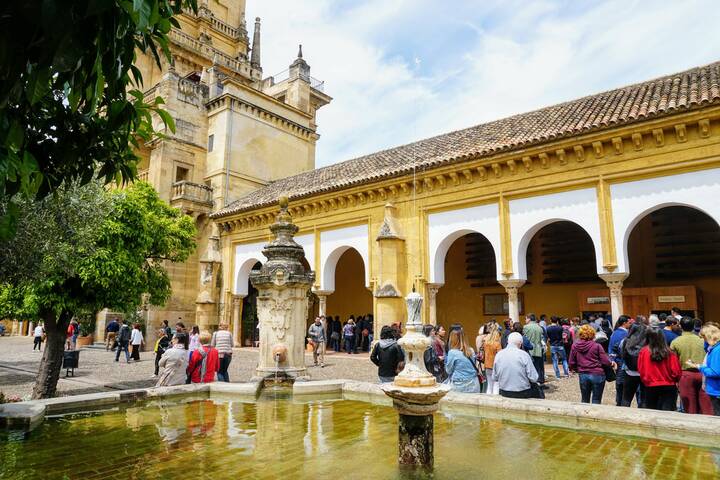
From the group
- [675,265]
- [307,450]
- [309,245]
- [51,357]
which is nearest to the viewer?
[307,450]

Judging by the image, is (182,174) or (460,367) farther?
(182,174)

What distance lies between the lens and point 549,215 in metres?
13.3

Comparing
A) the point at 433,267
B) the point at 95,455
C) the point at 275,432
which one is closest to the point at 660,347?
the point at 275,432

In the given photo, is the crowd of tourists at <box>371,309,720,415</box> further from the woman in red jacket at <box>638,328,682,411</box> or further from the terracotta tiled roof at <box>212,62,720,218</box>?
the terracotta tiled roof at <box>212,62,720,218</box>

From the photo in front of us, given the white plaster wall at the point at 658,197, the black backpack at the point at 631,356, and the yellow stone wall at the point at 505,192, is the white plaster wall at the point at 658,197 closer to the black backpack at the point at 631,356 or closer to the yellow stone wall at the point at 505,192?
the yellow stone wall at the point at 505,192

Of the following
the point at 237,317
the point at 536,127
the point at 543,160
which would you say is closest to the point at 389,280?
the point at 543,160

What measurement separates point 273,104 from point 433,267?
15582 millimetres

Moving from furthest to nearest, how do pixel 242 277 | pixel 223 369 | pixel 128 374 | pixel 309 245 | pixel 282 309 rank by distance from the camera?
pixel 242 277 < pixel 309 245 < pixel 128 374 < pixel 223 369 < pixel 282 309

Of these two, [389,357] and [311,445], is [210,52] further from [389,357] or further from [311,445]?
[311,445]

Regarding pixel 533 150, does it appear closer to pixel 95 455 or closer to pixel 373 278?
pixel 373 278

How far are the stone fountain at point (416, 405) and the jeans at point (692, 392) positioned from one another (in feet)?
13.9

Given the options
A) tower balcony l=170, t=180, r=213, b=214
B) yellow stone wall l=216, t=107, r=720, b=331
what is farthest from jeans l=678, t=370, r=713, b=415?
tower balcony l=170, t=180, r=213, b=214

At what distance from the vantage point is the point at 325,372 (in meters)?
12.8

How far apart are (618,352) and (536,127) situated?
8473mm
